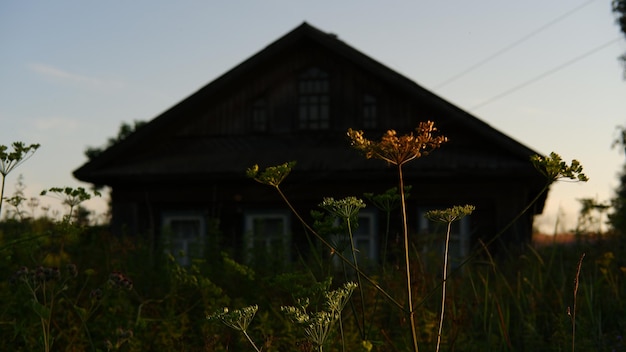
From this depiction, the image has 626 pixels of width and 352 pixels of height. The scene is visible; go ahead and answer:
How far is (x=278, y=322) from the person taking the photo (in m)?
5.64

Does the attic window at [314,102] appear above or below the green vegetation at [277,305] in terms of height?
above

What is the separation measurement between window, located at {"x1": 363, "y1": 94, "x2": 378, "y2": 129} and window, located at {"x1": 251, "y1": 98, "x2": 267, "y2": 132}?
6.76 feet

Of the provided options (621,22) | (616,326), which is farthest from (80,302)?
(621,22)

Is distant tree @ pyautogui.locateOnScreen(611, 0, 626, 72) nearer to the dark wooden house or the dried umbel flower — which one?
the dark wooden house

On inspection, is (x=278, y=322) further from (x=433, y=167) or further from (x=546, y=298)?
(x=433, y=167)

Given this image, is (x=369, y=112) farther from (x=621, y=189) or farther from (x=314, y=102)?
(x=621, y=189)

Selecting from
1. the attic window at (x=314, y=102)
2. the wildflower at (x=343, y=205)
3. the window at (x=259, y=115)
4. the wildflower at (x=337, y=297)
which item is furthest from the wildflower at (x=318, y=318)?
the window at (x=259, y=115)

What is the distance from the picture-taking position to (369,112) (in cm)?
1634

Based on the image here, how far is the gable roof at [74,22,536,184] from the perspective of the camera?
49.4 feet

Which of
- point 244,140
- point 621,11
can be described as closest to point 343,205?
point 244,140

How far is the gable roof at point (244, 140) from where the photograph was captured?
15.1 meters

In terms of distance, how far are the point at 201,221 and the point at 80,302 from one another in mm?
9928

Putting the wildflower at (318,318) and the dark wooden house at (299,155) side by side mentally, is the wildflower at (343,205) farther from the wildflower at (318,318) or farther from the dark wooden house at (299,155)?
the dark wooden house at (299,155)

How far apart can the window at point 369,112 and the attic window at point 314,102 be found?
2.47 ft
